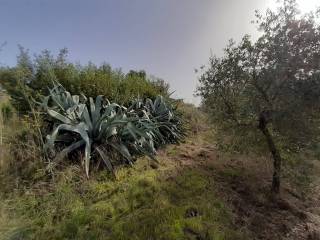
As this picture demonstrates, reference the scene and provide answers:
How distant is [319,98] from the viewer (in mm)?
3404

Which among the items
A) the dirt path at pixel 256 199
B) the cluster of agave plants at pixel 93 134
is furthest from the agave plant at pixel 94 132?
the dirt path at pixel 256 199

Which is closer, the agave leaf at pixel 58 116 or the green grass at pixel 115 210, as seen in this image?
the green grass at pixel 115 210

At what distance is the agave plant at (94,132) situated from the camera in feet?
12.6

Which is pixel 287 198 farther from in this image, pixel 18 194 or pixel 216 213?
pixel 18 194

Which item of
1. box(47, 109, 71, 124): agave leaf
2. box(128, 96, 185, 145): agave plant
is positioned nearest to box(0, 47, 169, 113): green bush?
box(128, 96, 185, 145): agave plant

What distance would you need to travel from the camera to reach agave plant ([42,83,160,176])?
383cm

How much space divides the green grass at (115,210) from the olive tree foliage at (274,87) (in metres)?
1.05

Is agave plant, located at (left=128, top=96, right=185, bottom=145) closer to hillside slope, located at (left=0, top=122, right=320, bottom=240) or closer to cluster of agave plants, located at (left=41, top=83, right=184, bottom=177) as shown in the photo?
cluster of agave plants, located at (left=41, top=83, right=184, bottom=177)

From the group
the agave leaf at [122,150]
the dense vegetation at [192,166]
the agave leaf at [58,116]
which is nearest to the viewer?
the dense vegetation at [192,166]

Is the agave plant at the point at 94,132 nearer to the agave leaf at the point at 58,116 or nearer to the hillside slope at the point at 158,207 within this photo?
the agave leaf at the point at 58,116

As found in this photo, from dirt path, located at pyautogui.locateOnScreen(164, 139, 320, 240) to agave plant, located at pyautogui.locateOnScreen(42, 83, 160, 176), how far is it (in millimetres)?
815

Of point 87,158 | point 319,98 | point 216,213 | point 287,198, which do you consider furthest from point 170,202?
point 319,98

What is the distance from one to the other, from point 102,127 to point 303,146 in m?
2.66

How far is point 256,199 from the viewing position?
374 cm
